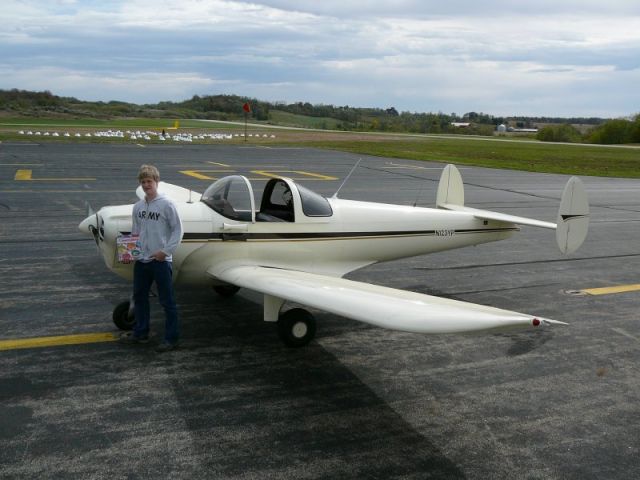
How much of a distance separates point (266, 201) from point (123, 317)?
7.84 feet

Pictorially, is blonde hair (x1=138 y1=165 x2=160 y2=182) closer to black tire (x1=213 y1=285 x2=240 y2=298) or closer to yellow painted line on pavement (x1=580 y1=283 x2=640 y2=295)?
black tire (x1=213 y1=285 x2=240 y2=298)

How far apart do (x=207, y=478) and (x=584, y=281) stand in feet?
27.4

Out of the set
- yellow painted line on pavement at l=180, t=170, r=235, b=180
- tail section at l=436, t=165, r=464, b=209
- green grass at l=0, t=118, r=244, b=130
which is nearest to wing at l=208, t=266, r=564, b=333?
tail section at l=436, t=165, r=464, b=209

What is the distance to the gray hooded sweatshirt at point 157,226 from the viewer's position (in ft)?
21.1

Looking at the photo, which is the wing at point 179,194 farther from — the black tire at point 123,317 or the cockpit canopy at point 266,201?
the black tire at point 123,317

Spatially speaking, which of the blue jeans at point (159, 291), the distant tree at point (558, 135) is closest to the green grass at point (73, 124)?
the distant tree at point (558, 135)

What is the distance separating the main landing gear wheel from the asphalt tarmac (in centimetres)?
16

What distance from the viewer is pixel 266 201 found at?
8.09 metres

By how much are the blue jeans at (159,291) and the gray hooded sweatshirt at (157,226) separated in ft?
0.46

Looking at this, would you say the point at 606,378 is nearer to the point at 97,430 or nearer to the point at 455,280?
the point at 455,280

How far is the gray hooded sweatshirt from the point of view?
6434 mm

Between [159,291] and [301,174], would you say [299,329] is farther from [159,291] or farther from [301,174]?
[301,174]

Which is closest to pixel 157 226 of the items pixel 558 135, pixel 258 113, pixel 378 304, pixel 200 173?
pixel 378 304

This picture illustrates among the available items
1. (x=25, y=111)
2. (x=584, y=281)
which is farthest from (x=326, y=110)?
(x=584, y=281)
